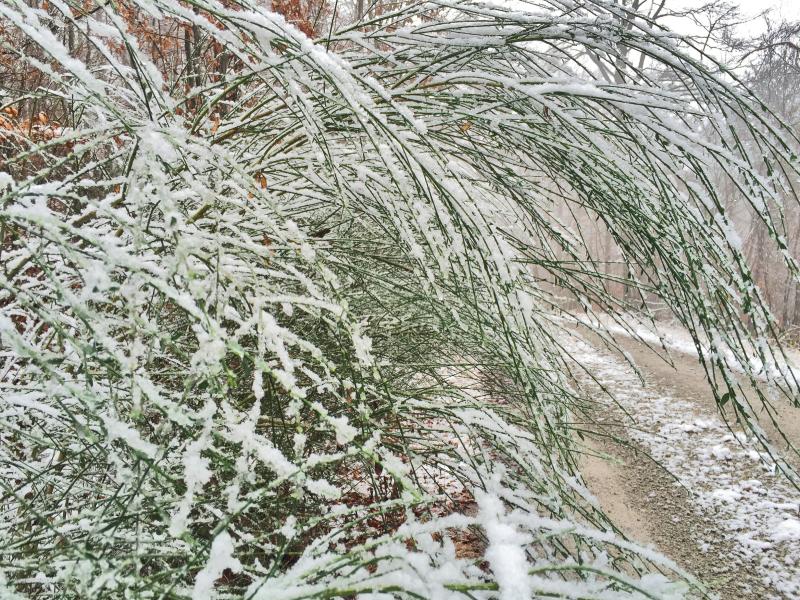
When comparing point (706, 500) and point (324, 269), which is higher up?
point (324, 269)

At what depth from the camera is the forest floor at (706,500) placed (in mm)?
3703

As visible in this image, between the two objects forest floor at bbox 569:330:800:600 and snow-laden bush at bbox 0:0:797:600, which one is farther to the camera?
forest floor at bbox 569:330:800:600

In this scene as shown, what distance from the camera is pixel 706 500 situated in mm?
4652

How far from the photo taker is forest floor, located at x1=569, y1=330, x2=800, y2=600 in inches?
146

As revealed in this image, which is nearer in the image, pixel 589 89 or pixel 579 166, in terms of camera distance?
pixel 589 89

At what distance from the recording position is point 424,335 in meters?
2.11

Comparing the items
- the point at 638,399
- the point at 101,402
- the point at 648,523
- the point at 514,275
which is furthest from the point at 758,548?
the point at 101,402

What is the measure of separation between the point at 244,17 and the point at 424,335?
150 cm

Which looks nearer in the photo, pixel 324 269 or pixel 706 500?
pixel 324 269

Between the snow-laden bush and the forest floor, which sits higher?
the snow-laden bush

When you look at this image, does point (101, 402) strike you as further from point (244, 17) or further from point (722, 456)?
point (722, 456)

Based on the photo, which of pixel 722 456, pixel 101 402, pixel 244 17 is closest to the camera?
pixel 101 402

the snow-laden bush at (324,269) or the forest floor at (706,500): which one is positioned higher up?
the snow-laden bush at (324,269)

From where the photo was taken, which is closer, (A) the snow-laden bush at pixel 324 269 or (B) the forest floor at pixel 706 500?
(A) the snow-laden bush at pixel 324 269
